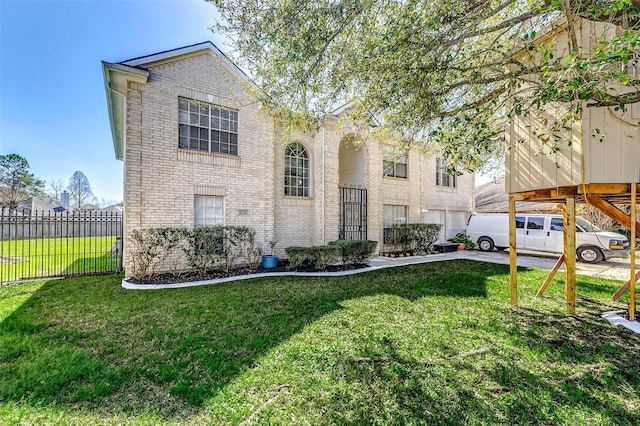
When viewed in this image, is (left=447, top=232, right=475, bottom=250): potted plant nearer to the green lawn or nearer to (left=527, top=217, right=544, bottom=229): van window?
(left=527, top=217, right=544, bottom=229): van window

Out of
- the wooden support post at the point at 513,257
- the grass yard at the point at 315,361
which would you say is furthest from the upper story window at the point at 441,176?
the wooden support post at the point at 513,257

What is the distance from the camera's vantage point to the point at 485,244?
47.2ft

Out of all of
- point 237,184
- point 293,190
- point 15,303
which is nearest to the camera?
point 15,303

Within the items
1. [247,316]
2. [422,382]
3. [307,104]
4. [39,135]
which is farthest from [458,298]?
[39,135]

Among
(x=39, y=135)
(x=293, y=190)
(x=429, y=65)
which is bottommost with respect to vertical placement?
(x=293, y=190)

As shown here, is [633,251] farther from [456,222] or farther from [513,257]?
[456,222]

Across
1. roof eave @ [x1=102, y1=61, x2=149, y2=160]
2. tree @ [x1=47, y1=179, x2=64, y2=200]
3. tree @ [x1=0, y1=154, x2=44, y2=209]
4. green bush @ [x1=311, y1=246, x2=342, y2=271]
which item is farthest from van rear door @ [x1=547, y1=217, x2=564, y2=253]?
tree @ [x1=47, y1=179, x2=64, y2=200]

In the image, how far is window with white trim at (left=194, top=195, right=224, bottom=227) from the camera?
8805 mm

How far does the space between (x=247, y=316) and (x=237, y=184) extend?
5.49 meters

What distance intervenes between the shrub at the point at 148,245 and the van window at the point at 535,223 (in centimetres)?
1462

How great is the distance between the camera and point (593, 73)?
2.83 meters

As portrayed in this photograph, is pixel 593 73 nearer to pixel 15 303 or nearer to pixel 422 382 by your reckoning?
pixel 422 382

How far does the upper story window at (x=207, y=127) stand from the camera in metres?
8.53

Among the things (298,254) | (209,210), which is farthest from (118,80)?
(298,254)
